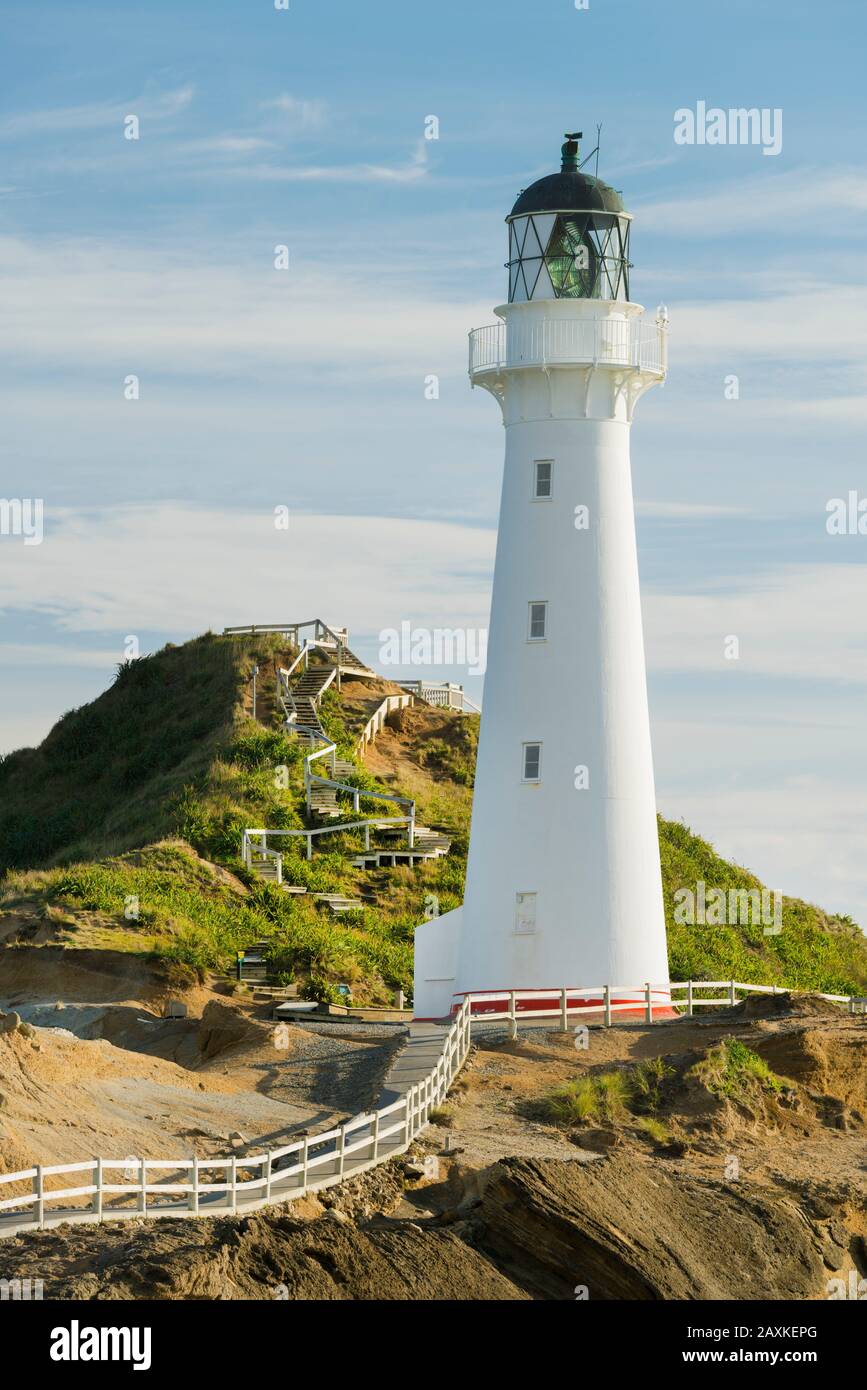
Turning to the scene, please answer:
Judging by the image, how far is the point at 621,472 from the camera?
3828cm

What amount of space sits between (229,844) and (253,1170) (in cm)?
2726

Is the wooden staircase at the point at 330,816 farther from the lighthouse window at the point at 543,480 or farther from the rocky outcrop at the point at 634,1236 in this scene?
the rocky outcrop at the point at 634,1236

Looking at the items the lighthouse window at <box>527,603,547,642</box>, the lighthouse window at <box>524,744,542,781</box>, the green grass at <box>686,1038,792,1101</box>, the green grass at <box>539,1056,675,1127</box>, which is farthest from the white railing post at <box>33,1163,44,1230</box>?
the lighthouse window at <box>527,603,547,642</box>

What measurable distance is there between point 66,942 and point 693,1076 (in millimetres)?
16661

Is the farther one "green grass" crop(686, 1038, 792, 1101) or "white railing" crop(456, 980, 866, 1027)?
"white railing" crop(456, 980, 866, 1027)

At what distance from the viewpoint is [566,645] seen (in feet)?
123

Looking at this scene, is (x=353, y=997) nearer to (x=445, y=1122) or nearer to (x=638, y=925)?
(x=638, y=925)

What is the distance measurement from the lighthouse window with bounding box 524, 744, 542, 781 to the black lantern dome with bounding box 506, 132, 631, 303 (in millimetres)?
7601

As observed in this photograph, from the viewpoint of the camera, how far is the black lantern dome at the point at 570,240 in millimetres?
38562

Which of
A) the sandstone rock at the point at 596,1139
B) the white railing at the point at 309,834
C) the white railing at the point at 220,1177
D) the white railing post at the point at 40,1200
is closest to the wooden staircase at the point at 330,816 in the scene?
the white railing at the point at 309,834

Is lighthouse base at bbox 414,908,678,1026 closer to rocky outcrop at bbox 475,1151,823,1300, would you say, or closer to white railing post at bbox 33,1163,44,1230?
rocky outcrop at bbox 475,1151,823,1300

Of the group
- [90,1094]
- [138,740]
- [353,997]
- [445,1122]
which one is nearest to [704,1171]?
[445,1122]

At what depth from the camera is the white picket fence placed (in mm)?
21891

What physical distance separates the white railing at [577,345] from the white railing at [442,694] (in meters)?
30.2
